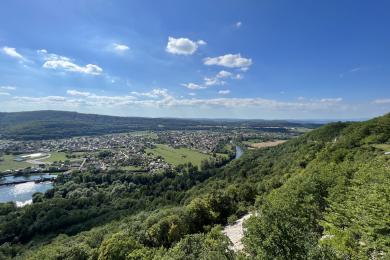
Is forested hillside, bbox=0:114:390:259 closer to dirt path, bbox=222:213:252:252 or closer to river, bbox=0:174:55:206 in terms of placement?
dirt path, bbox=222:213:252:252

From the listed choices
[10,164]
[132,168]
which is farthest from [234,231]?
[10,164]

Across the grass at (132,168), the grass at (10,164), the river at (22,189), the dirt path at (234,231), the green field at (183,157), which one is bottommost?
the river at (22,189)

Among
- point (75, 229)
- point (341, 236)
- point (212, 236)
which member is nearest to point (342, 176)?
point (341, 236)

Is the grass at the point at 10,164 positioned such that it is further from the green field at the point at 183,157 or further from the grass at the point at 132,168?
the green field at the point at 183,157

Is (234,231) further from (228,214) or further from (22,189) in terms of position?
(22,189)

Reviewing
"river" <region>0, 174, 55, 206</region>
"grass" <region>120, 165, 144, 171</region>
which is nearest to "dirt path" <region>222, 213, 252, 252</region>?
"river" <region>0, 174, 55, 206</region>

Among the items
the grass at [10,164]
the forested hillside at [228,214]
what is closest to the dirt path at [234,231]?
the forested hillside at [228,214]
